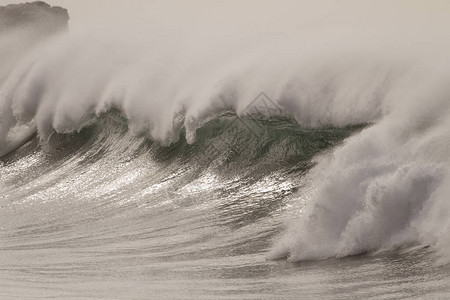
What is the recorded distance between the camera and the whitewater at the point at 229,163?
8570 mm

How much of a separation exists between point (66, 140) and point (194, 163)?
3.55m

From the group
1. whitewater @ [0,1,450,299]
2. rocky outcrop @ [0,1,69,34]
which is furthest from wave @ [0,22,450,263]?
rocky outcrop @ [0,1,69,34]

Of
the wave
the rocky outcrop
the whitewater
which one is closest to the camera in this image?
the whitewater

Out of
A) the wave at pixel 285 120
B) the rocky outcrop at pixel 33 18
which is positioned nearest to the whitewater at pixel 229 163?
the wave at pixel 285 120

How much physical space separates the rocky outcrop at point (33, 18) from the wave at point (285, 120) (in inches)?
142

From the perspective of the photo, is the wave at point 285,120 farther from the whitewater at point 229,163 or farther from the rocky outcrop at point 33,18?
the rocky outcrop at point 33,18

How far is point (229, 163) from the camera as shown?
12.8m

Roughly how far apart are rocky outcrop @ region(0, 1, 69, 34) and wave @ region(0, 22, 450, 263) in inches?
142

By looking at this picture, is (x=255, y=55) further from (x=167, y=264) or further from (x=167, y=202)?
(x=167, y=264)

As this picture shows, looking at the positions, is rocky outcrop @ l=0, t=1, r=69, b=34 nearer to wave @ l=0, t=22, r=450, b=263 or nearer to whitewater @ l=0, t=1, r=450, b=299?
wave @ l=0, t=22, r=450, b=263

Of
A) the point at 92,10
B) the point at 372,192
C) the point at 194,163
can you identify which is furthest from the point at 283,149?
the point at 92,10

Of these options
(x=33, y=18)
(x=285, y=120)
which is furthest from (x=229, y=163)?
(x=33, y=18)

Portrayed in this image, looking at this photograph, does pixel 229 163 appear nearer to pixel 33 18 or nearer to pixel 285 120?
pixel 285 120

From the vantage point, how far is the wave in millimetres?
8812
